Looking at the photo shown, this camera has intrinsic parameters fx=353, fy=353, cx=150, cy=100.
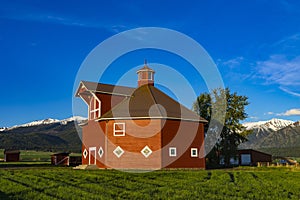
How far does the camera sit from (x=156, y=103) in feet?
110

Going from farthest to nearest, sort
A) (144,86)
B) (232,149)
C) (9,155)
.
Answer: (9,155) < (232,149) < (144,86)

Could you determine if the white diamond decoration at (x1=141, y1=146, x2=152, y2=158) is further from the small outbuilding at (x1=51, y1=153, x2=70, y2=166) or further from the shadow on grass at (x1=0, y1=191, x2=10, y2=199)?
the small outbuilding at (x1=51, y1=153, x2=70, y2=166)

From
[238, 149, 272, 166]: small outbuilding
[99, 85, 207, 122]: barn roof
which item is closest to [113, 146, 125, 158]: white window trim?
[99, 85, 207, 122]: barn roof

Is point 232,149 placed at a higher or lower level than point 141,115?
lower

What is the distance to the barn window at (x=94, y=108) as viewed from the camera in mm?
35869

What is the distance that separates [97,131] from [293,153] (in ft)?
412

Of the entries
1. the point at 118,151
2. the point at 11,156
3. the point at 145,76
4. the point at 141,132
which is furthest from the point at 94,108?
the point at 11,156

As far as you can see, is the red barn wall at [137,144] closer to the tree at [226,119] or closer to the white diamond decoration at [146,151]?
the white diamond decoration at [146,151]

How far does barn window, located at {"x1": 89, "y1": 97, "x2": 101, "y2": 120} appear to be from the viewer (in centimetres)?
3587

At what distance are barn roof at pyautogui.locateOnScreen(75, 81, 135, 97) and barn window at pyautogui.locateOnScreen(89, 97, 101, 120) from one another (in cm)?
107

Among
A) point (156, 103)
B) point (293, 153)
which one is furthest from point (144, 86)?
point (293, 153)

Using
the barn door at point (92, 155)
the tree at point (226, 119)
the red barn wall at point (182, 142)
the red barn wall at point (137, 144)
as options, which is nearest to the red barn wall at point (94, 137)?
the barn door at point (92, 155)

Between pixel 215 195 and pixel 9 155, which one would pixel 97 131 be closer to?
pixel 215 195

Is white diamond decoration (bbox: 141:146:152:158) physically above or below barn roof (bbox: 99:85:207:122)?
below
